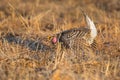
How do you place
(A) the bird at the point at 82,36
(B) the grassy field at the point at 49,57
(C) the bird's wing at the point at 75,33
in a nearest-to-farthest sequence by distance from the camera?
(B) the grassy field at the point at 49,57
(A) the bird at the point at 82,36
(C) the bird's wing at the point at 75,33

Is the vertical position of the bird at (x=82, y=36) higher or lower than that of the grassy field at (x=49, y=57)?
higher

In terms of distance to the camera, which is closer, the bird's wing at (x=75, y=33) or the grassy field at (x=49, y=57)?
the grassy field at (x=49, y=57)

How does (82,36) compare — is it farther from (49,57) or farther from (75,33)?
(49,57)

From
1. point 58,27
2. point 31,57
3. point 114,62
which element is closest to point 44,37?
point 58,27

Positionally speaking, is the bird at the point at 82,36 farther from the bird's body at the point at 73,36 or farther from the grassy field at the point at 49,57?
the grassy field at the point at 49,57

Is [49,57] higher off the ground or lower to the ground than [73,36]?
lower

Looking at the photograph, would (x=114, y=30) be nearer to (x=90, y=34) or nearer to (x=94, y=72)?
(x=90, y=34)

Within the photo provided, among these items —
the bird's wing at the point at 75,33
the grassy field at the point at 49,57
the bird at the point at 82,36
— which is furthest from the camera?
the bird's wing at the point at 75,33

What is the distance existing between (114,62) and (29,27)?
2690 mm

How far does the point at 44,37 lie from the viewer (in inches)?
309

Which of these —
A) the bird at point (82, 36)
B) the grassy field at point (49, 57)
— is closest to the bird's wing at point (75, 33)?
the bird at point (82, 36)

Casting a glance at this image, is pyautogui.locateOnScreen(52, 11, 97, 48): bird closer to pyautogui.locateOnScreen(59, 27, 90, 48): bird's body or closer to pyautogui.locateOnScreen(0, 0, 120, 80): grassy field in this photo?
pyautogui.locateOnScreen(59, 27, 90, 48): bird's body

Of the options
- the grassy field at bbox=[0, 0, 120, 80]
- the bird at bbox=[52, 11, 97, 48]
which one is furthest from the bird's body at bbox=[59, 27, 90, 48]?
the grassy field at bbox=[0, 0, 120, 80]

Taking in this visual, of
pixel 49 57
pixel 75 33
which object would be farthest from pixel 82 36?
pixel 49 57
